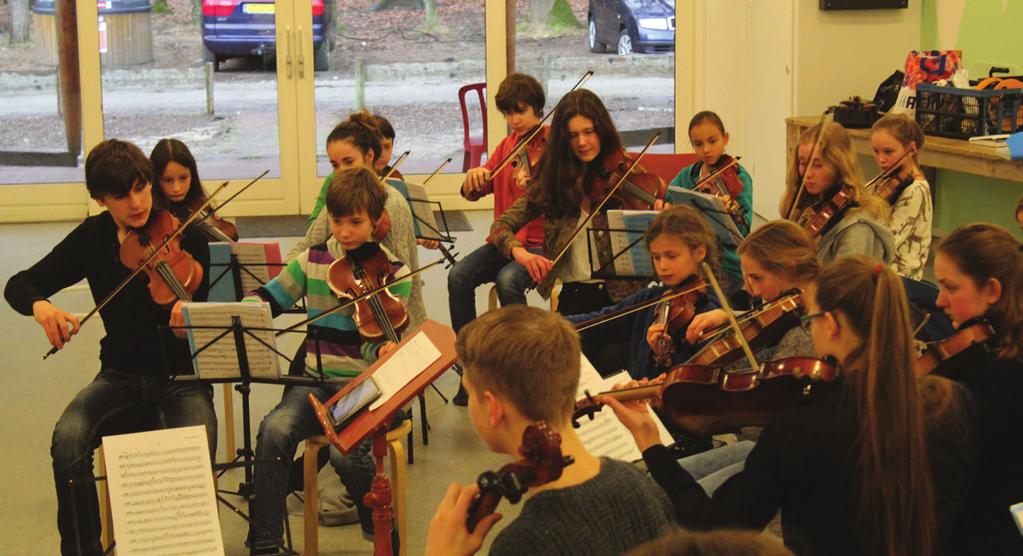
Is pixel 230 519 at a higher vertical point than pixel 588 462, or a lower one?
lower

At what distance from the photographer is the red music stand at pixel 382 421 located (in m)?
2.49

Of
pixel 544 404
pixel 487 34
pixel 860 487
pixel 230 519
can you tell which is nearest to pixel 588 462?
pixel 544 404

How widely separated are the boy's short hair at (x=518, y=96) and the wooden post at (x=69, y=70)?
3642 millimetres

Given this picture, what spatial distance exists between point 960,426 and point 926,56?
13.9ft

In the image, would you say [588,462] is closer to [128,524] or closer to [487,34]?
[128,524]

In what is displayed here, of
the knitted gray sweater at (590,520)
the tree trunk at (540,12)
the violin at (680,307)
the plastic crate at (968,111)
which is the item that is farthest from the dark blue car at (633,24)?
the knitted gray sweater at (590,520)

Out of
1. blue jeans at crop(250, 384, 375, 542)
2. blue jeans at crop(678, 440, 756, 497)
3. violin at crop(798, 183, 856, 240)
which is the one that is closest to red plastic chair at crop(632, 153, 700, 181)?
violin at crop(798, 183, 856, 240)

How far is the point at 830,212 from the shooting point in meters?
3.61

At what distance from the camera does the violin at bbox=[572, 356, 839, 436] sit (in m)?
2.34

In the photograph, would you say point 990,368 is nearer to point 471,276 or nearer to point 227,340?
point 227,340

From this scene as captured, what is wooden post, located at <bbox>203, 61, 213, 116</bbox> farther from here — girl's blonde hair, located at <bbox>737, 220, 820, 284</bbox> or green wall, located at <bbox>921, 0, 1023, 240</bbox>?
girl's blonde hair, located at <bbox>737, 220, 820, 284</bbox>

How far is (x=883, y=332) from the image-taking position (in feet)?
6.58

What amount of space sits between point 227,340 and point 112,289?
0.47 meters

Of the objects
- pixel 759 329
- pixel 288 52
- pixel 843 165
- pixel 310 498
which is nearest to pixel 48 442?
pixel 310 498
